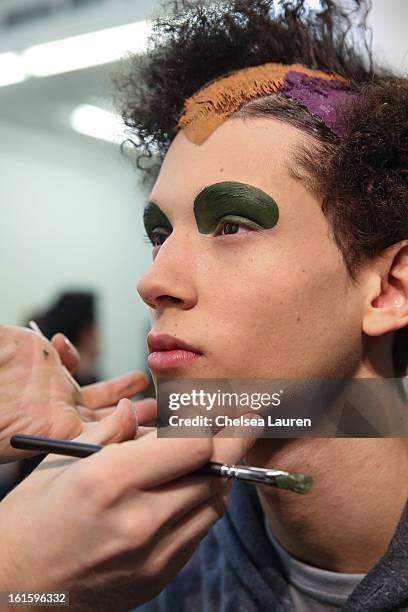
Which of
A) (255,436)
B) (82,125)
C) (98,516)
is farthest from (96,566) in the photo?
(82,125)

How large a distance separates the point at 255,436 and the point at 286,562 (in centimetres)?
32

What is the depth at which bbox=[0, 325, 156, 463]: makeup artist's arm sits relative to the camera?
3.33 feet

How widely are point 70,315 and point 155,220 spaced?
831 mm

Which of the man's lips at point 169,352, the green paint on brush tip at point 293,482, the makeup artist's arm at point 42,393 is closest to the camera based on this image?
the green paint on brush tip at point 293,482

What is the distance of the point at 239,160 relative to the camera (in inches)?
37.4

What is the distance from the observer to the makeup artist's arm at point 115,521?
67 centimetres

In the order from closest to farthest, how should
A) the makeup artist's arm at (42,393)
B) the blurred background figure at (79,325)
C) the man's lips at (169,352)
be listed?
the man's lips at (169,352) → the makeup artist's arm at (42,393) → the blurred background figure at (79,325)

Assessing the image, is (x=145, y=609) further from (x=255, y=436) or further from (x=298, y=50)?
(x=298, y=50)

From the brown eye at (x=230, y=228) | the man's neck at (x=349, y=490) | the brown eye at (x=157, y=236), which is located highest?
the brown eye at (x=157, y=236)

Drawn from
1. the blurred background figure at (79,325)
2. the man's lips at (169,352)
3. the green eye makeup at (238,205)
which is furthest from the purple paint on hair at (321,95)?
the blurred background figure at (79,325)

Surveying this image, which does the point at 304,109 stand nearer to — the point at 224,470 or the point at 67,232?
the point at 224,470

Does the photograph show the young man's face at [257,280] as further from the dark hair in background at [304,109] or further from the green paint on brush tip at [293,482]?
the green paint on brush tip at [293,482]

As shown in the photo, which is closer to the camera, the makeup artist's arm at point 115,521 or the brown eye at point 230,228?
the makeup artist's arm at point 115,521

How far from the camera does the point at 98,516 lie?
0.67m
